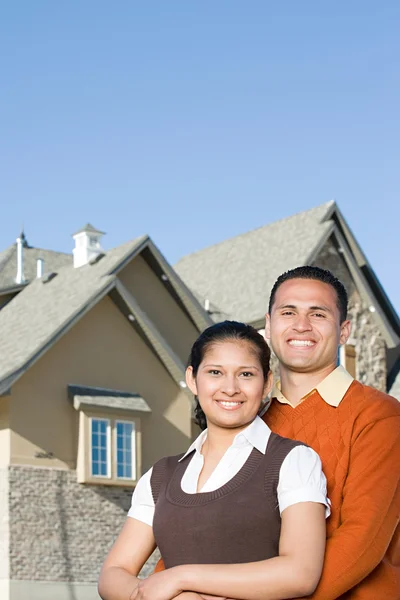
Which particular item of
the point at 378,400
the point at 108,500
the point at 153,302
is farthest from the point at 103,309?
the point at 378,400

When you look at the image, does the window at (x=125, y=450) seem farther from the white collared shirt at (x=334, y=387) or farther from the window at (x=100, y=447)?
the white collared shirt at (x=334, y=387)

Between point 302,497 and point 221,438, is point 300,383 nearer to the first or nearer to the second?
point 221,438

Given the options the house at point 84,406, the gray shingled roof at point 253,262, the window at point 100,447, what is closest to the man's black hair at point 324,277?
the house at point 84,406

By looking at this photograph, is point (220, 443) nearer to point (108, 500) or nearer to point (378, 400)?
point (378, 400)

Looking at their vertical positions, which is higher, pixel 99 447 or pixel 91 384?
pixel 91 384

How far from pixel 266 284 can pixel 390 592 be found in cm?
2239

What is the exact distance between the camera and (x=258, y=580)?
3650 mm

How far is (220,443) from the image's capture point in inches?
163

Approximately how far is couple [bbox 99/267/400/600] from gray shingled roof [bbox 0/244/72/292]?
2554 centimetres

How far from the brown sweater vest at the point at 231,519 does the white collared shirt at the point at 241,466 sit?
31 mm

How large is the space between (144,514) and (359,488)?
84 cm

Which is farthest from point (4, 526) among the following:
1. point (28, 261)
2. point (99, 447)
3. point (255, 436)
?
point (255, 436)

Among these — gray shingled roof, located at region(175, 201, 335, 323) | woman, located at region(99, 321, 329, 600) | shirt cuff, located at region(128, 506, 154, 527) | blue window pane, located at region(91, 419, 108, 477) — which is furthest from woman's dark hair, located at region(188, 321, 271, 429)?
gray shingled roof, located at region(175, 201, 335, 323)

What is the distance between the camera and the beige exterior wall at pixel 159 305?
25.4 metres
